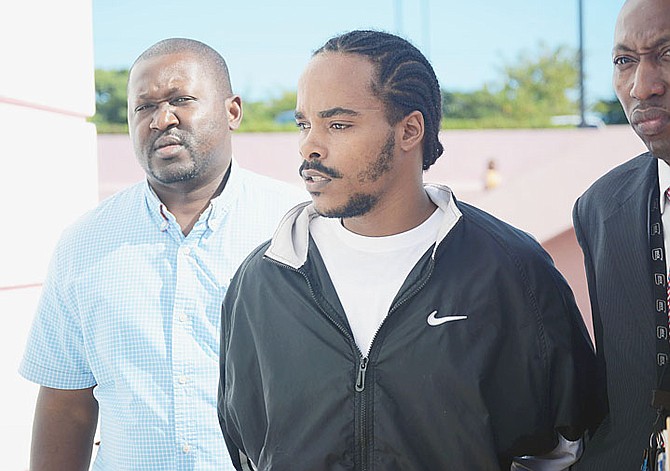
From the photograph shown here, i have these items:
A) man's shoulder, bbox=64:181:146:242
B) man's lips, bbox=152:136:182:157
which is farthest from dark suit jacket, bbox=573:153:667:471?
man's shoulder, bbox=64:181:146:242

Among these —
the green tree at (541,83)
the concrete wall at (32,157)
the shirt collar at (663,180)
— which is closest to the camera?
the shirt collar at (663,180)

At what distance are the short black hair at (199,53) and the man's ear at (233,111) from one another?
2cm

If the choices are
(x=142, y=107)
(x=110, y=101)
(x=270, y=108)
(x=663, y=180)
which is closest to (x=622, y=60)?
(x=663, y=180)

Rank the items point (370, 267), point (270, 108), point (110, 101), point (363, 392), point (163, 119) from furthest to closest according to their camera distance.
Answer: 1. point (270, 108)
2. point (110, 101)
3. point (163, 119)
4. point (370, 267)
5. point (363, 392)

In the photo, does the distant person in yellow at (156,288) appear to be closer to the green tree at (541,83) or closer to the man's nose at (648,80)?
the man's nose at (648,80)

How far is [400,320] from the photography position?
1.66 m

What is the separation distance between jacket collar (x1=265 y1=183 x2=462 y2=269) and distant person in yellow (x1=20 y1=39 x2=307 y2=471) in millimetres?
296

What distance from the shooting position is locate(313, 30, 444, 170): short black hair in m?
1.73

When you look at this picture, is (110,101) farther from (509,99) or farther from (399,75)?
(399,75)

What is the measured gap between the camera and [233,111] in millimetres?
2215

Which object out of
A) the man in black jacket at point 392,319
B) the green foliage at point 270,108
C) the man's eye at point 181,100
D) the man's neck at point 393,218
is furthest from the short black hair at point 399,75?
the green foliage at point 270,108

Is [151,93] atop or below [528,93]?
below

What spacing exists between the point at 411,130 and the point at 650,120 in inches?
18.1

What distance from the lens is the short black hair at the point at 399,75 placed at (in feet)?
5.69
